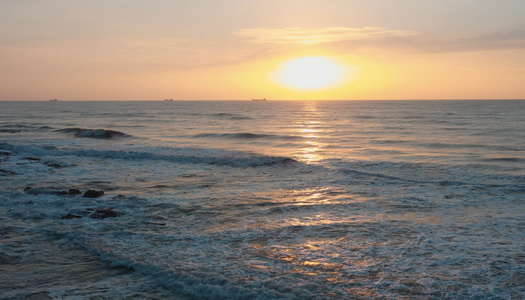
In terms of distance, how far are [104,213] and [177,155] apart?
1323 cm

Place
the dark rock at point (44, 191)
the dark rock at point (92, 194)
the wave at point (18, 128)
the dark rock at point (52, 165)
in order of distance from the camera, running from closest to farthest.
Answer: the dark rock at point (92, 194)
the dark rock at point (44, 191)
the dark rock at point (52, 165)
the wave at point (18, 128)

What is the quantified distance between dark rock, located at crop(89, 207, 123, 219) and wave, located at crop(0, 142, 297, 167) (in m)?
10.3

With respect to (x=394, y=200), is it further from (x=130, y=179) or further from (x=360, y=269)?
A: (x=130, y=179)

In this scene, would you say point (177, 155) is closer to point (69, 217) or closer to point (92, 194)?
point (92, 194)

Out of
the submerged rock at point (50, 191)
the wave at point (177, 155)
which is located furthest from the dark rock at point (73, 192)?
the wave at point (177, 155)

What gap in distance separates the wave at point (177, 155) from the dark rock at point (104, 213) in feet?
33.6

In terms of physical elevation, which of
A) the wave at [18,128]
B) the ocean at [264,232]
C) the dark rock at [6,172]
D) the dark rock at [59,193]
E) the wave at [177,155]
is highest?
the wave at [18,128]

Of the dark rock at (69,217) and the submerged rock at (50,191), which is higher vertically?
the submerged rock at (50,191)

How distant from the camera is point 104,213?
11.0 m

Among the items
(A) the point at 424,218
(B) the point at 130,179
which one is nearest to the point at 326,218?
(A) the point at 424,218

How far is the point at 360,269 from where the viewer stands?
7406 mm

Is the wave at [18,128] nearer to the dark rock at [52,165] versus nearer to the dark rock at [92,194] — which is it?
the dark rock at [52,165]

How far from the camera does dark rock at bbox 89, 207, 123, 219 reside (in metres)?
10.8

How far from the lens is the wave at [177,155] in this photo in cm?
2169
